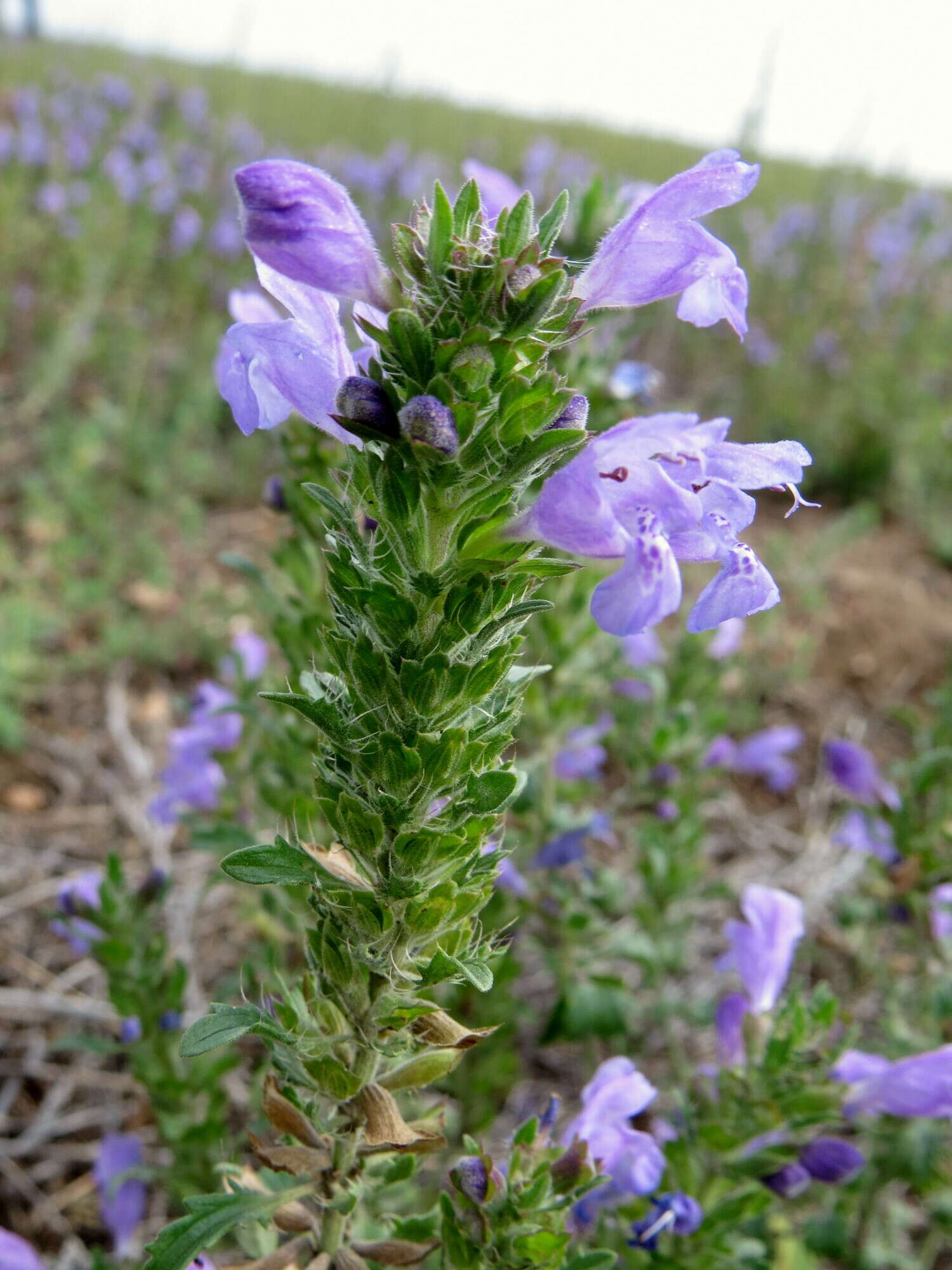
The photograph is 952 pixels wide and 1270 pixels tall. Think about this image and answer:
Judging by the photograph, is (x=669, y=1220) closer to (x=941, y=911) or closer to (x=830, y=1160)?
(x=830, y=1160)

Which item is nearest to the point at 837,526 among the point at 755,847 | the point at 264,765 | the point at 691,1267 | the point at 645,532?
the point at 755,847

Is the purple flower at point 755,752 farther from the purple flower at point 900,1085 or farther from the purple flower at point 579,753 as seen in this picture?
the purple flower at point 900,1085

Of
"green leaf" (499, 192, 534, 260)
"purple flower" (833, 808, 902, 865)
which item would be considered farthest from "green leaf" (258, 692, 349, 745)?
"purple flower" (833, 808, 902, 865)

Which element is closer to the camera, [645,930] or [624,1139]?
[624,1139]

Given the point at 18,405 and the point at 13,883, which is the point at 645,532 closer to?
the point at 13,883

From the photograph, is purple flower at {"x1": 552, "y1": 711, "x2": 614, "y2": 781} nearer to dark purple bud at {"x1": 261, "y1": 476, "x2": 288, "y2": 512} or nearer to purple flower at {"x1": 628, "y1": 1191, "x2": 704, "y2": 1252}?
dark purple bud at {"x1": 261, "y1": 476, "x2": 288, "y2": 512}

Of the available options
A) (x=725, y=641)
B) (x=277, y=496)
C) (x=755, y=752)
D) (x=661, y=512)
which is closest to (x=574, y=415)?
(x=661, y=512)

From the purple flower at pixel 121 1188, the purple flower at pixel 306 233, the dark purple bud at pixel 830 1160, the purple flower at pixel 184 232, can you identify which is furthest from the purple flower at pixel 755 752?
the purple flower at pixel 184 232
